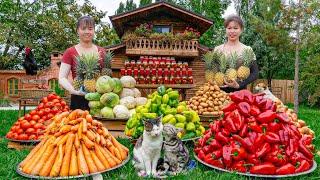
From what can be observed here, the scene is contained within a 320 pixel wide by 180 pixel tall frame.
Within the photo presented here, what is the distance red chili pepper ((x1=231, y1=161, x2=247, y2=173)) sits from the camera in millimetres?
3518

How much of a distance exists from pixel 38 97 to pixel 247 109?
10058mm

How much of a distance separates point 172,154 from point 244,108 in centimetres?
89

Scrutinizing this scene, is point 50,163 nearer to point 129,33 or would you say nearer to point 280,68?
point 129,33

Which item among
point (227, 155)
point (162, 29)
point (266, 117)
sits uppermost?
point (162, 29)

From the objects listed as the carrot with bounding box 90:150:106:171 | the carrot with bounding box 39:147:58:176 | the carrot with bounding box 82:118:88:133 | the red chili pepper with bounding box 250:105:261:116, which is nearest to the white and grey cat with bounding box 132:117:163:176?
the carrot with bounding box 90:150:106:171

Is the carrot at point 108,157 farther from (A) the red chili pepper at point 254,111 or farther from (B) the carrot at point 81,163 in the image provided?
(A) the red chili pepper at point 254,111

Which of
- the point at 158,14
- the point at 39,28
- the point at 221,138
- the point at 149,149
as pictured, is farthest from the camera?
the point at 39,28

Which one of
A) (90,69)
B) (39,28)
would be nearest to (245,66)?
(90,69)

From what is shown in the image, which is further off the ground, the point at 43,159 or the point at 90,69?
the point at 90,69

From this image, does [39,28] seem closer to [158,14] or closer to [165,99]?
[158,14]

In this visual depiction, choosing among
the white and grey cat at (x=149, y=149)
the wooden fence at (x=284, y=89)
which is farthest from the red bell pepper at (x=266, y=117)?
the wooden fence at (x=284, y=89)

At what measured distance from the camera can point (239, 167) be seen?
3.54 metres

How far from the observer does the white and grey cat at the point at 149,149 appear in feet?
10.8

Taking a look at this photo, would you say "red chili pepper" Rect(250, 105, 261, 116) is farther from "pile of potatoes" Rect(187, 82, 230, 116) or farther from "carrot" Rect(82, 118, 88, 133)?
"carrot" Rect(82, 118, 88, 133)
